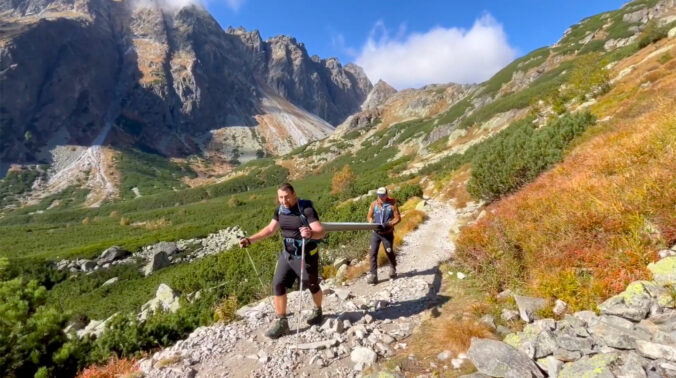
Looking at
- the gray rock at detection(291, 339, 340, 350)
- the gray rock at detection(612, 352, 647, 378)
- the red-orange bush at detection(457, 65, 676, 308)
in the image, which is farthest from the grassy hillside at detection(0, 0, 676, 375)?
the gray rock at detection(291, 339, 340, 350)

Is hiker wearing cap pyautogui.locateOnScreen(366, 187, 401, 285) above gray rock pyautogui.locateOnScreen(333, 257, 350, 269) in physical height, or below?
above

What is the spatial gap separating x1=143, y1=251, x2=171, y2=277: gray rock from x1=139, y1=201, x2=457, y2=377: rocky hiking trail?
23950 mm

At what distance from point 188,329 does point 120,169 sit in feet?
521

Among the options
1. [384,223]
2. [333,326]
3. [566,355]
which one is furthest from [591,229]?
[333,326]

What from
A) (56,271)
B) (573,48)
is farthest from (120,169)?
(573,48)

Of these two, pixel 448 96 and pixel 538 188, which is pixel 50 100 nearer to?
pixel 448 96

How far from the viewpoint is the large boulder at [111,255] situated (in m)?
33.9

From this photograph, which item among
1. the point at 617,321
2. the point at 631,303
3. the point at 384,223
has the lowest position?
the point at 617,321

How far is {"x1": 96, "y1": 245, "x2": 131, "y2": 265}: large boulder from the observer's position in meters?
33.9

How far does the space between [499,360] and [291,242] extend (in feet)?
11.2

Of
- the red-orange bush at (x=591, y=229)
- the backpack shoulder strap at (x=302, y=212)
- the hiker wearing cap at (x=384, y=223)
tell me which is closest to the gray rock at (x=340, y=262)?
the hiker wearing cap at (x=384, y=223)

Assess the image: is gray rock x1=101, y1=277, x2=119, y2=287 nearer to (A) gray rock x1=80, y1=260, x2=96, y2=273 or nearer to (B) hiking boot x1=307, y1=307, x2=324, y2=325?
(A) gray rock x1=80, y1=260, x2=96, y2=273

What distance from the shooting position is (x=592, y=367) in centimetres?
350

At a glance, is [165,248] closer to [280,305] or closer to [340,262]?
[340,262]
